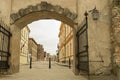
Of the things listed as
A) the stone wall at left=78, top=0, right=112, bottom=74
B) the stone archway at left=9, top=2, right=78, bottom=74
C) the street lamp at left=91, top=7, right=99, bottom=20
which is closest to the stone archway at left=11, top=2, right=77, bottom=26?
the stone archway at left=9, top=2, right=78, bottom=74

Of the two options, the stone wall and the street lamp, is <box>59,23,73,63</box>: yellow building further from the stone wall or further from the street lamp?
the street lamp

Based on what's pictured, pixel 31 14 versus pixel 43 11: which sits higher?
pixel 43 11

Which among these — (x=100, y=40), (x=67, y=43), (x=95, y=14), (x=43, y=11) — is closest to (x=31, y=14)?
(x=43, y=11)

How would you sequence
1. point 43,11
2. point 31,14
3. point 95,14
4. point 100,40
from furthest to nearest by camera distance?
point 31,14 → point 43,11 → point 95,14 → point 100,40

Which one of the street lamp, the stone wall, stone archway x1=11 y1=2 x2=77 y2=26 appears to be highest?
stone archway x1=11 y1=2 x2=77 y2=26

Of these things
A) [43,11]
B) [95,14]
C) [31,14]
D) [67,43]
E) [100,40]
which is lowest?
[100,40]

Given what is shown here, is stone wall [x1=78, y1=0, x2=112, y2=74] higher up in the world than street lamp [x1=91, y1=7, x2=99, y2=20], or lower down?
lower down

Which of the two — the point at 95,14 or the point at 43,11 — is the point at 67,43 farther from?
the point at 95,14

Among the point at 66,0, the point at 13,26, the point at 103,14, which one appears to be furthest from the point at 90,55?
the point at 13,26

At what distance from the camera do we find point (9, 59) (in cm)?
1134

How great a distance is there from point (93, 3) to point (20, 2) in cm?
367

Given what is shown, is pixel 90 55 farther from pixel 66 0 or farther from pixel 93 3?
pixel 66 0

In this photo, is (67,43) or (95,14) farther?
(67,43)

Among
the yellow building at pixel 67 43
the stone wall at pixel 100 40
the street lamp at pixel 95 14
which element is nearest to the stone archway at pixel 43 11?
the stone wall at pixel 100 40
